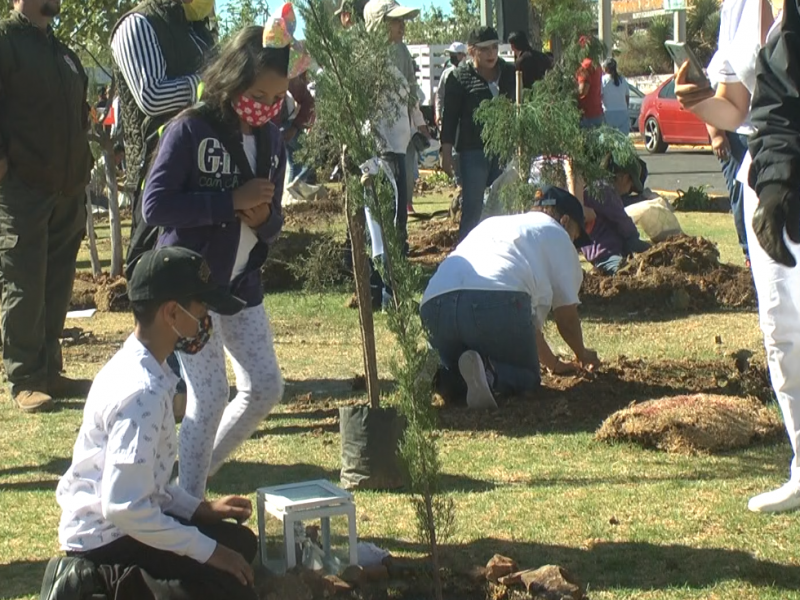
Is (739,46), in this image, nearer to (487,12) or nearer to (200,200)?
(200,200)

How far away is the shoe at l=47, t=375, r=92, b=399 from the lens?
25.6 feet

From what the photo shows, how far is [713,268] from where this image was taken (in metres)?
10.5

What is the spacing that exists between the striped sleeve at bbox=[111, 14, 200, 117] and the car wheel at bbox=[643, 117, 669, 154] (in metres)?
23.8

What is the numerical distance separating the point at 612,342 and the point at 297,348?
7.20 ft

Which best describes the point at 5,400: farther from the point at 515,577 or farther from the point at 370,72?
the point at 515,577

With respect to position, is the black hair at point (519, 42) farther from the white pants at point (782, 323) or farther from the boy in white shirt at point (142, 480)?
the boy in white shirt at point (142, 480)

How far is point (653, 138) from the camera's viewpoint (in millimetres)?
29016

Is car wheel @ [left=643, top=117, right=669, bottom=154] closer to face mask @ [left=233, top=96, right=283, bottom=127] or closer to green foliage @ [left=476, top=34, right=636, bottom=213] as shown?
green foliage @ [left=476, top=34, right=636, bottom=213]

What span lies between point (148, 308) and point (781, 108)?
2034mm

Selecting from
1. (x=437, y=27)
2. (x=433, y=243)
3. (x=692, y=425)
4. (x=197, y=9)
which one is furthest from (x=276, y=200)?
(x=437, y=27)

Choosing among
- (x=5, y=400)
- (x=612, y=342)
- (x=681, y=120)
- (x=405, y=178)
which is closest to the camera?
(x=5, y=400)

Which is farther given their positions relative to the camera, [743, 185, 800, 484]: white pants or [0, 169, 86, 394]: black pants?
[0, 169, 86, 394]: black pants

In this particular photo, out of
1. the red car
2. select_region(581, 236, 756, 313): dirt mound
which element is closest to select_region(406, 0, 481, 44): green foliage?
the red car

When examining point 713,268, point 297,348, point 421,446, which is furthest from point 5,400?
point 713,268
